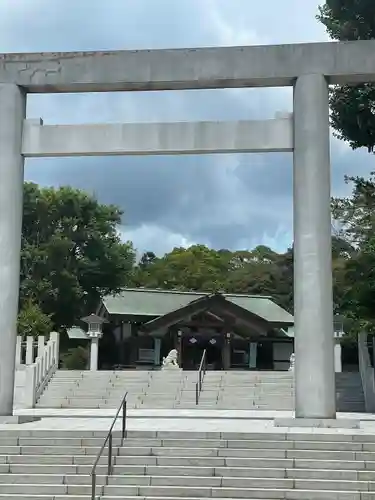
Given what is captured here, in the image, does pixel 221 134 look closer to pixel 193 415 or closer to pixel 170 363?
pixel 193 415

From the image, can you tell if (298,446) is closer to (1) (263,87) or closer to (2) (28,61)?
(1) (263,87)

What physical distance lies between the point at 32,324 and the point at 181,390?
8.58 m

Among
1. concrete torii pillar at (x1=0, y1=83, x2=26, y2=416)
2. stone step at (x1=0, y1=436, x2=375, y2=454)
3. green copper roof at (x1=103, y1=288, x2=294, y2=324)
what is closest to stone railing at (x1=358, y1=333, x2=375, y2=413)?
stone step at (x1=0, y1=436, x2=375, y2=454)

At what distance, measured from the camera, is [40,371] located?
20.0 m

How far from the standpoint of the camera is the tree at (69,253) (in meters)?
33.7

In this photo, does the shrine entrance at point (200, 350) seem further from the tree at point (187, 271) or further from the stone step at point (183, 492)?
the stone step at point (183, 492)

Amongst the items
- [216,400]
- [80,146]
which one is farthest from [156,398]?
[80,146]

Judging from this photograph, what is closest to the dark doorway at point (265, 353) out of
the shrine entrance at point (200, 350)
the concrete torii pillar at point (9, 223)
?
the shrine entrance at point (200, 350)

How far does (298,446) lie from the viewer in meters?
8.98

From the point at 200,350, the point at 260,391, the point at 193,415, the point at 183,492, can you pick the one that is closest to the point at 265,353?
the point at 200,350

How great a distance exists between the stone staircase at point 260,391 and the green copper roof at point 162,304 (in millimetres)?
10374

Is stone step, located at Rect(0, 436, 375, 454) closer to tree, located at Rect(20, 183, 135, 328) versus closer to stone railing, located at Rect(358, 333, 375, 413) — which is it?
stone railing, located at Rect(358, 333, 375, 413)

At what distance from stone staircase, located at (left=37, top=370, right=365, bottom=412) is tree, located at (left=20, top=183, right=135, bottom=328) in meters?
12.7

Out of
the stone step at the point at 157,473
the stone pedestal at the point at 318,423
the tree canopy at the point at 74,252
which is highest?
the tree canopy at the point at 74,252
